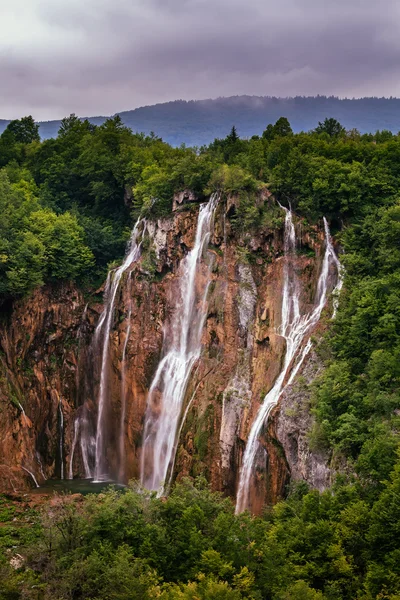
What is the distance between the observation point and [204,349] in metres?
41.8

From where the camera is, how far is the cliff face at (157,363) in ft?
120

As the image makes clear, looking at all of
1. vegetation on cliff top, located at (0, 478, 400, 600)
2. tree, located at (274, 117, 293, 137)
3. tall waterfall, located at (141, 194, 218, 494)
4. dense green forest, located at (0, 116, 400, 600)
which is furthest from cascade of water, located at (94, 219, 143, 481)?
vegetation on cliff top, located at (0, 478, 400, 600)

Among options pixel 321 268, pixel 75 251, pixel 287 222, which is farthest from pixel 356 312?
pixel 75 251

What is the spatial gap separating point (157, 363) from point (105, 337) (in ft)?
18.1

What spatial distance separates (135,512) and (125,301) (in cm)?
2280

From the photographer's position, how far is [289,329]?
126ft

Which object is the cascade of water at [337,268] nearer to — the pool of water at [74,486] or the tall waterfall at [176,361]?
the tall waterfall at [176,361]

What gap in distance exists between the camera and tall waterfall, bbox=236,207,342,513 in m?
34.7

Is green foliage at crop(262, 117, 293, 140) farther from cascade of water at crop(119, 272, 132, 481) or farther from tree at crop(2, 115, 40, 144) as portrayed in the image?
tree at crop(2, 115, 40, 144)

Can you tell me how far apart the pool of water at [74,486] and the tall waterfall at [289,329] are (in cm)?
1061

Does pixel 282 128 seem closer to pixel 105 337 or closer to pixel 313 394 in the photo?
pixel 105 337

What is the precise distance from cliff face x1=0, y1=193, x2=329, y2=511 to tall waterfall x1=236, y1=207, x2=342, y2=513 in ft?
1.51

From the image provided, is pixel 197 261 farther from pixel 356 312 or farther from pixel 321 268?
pixel 356 312

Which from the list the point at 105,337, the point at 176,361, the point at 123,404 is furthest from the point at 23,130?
the point at 176,361
